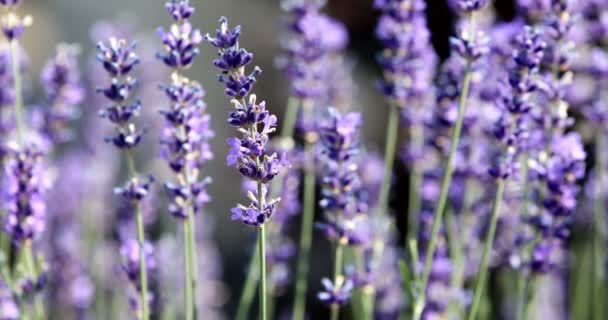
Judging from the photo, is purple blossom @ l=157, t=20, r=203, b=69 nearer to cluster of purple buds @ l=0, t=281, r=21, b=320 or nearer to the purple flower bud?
the purple flower bud

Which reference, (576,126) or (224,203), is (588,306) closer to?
(576,126)

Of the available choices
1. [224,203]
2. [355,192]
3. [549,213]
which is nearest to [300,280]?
[355,192]

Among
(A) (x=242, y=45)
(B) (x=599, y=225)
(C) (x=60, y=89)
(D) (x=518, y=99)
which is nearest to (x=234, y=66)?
(D) (x=518, y=99)

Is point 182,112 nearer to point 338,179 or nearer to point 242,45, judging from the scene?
point 338,179

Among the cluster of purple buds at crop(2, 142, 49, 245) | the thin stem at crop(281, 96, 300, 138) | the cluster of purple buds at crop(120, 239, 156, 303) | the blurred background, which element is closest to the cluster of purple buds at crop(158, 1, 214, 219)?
the cluster of purple buds at crop(120, 239, 156, 303)

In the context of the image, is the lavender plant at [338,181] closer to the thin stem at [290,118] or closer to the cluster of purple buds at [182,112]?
the cluster of purple buds at [182,112]

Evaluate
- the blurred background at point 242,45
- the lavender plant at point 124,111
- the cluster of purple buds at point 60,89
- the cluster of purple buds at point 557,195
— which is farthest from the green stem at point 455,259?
the blurred background at point 242,45

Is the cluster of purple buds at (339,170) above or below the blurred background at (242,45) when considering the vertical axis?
below
